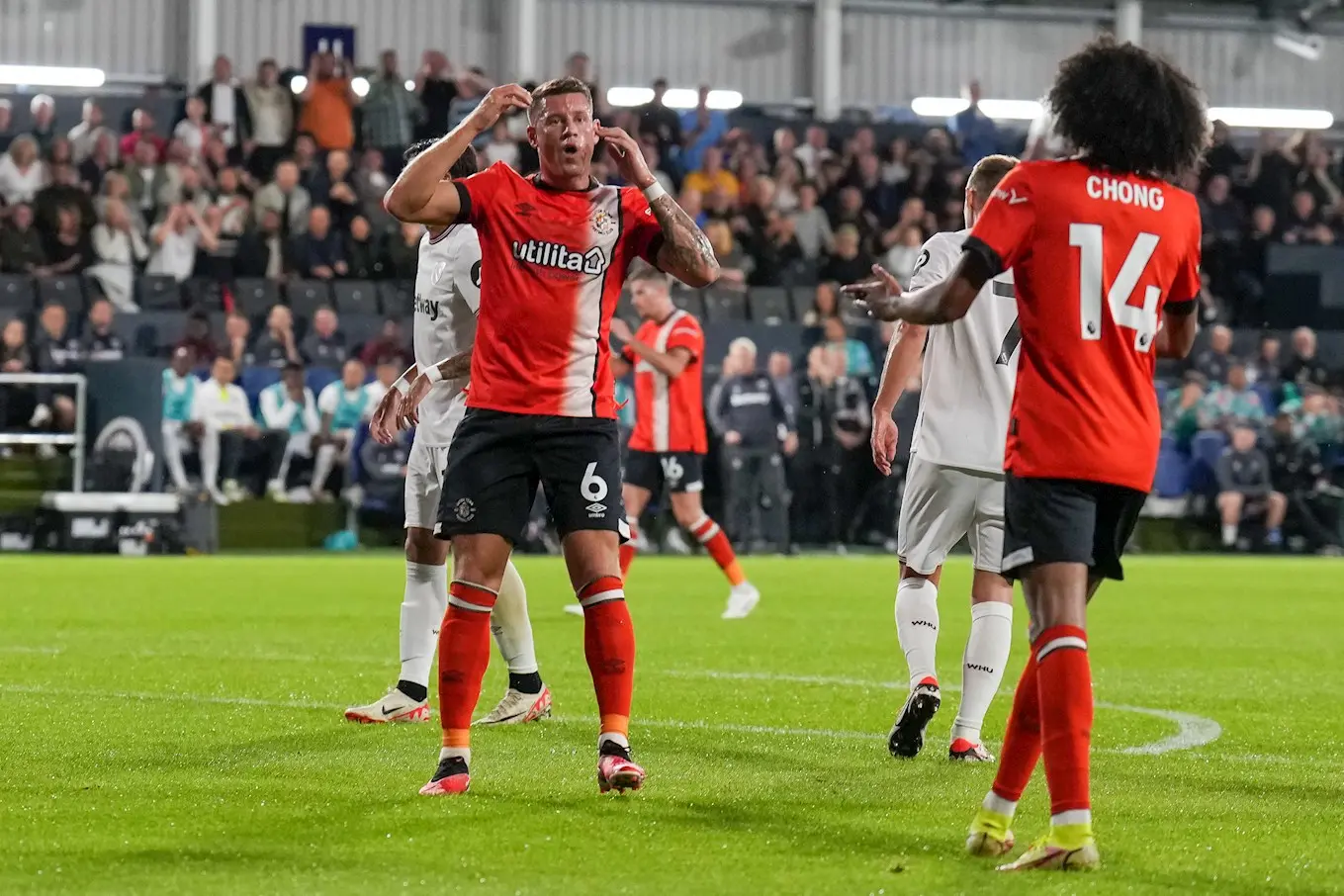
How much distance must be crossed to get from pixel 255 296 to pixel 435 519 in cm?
1681

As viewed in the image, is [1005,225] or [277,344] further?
[277,344]

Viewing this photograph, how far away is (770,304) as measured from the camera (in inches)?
1044

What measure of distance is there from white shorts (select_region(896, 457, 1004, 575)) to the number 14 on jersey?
2439mm

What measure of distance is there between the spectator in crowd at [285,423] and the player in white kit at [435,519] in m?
14.5

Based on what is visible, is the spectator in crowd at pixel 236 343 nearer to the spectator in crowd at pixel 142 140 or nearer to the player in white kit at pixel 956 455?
the spectator in crowd at pixel 142 140

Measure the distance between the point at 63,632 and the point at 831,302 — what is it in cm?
1469

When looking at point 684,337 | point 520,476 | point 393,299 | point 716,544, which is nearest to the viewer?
point 520,476

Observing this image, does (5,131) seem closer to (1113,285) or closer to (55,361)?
(55,361)

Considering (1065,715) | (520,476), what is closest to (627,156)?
(520,476)

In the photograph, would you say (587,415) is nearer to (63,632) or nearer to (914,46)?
(63,632)

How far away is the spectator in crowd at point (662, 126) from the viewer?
28719 millimetres

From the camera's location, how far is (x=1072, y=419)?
5.11 metres

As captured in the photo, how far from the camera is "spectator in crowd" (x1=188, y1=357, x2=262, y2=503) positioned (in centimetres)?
2231

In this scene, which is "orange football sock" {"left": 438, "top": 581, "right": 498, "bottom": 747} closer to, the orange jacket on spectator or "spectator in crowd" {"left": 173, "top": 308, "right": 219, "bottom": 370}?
"spectator in crowd" {"left": 173, "top": 308, "right": 219, "bottom": 370}
